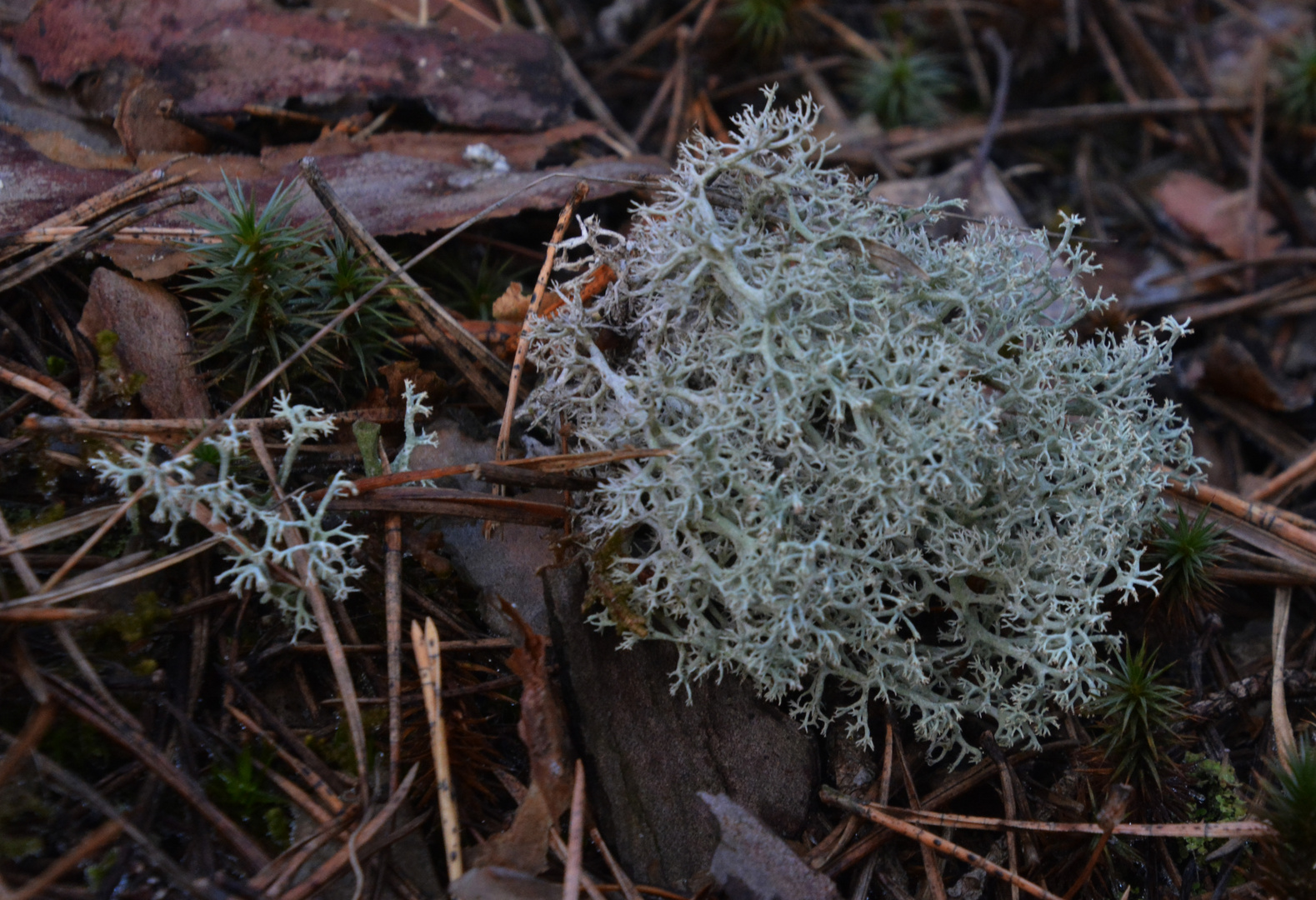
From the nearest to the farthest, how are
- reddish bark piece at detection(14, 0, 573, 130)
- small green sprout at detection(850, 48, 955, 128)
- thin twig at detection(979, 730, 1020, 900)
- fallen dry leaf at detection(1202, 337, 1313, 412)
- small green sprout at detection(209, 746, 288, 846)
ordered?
small green sprout at detection(209, 746, 288, 846) → thin twig at detection(979, 730, 1020, 900) → reddish bark piece at detection(14, 0, 573, 130) → fallen dry leaf at detection(1202, 337, 1313, 412) → small green sprout at detection(850, 48, 955, 128)

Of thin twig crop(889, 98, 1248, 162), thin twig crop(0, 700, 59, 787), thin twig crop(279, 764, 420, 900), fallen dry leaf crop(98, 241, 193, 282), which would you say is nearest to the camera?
thin twig crop(0, 700, 59, 787)

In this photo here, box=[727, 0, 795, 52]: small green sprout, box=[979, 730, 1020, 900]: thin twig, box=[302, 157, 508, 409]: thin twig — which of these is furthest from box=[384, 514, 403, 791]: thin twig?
box=[727, 0, 795, 52]: small green sprout

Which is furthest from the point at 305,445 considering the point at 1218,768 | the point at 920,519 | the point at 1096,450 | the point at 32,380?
the point at 1218,768

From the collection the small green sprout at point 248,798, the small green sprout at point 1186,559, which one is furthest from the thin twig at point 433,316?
the small green sprout at point 1186,559

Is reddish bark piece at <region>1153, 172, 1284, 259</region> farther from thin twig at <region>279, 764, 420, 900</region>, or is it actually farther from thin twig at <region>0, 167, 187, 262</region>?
thin twig at <region>0, 167, 187, 262</region>

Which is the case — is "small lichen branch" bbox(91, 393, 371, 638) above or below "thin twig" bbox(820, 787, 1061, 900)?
above

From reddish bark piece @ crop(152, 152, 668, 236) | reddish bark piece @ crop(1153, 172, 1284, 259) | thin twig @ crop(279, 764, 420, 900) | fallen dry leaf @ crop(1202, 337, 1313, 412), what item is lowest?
fallen dry leaf @ crop(1202, 337, 1313, 412)
